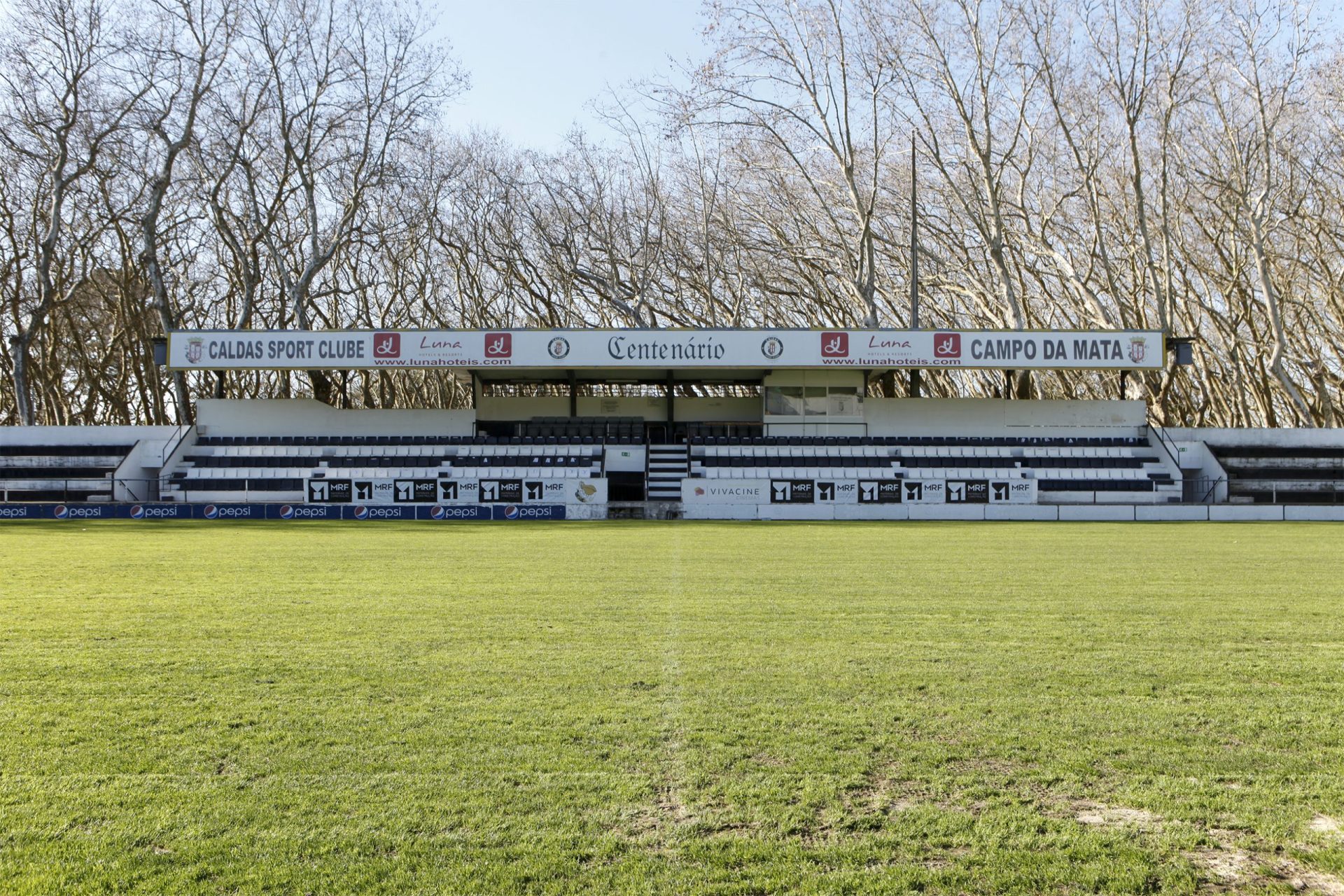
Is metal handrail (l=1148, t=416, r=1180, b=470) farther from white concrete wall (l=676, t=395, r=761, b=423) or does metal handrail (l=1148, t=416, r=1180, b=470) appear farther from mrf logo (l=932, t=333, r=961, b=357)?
white concrete wall (l=676, t=395, r=761, b=423)

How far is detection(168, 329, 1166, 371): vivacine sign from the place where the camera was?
34.2 metres

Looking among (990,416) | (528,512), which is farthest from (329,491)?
(990,416)

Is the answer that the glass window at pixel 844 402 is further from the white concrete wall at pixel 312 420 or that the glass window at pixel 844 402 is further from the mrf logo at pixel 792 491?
the white concrete wall at pixel 312 420

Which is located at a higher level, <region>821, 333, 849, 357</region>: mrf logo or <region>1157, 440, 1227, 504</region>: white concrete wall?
<region>821, 333, 849, 357</region>: mrf logo

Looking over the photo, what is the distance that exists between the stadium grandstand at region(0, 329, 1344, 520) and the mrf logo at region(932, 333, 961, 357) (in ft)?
0.19

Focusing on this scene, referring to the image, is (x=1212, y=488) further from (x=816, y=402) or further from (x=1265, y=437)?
(x=816, y=402)

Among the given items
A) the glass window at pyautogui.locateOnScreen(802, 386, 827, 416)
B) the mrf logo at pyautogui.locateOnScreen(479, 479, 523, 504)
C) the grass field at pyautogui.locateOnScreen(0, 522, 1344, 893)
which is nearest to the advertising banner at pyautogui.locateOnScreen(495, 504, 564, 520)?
the mrf logo at pyautogui.locateOnScreen(479, 479, 523, 504)

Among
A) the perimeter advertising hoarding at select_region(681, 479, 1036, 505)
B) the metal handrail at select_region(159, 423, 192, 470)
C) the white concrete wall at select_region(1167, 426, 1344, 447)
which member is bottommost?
the perimeter advertising hoarding at select_region(681, 479, 1036, 505)

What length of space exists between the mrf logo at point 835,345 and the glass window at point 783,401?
8.98ft

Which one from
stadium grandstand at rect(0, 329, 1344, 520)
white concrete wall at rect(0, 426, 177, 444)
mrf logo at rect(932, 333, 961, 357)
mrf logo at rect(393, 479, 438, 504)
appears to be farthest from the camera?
white concrete wall at rect(0, 426, 177, 444)

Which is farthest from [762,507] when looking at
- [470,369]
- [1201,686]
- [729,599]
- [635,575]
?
[1201,686]

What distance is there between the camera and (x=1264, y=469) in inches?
1395

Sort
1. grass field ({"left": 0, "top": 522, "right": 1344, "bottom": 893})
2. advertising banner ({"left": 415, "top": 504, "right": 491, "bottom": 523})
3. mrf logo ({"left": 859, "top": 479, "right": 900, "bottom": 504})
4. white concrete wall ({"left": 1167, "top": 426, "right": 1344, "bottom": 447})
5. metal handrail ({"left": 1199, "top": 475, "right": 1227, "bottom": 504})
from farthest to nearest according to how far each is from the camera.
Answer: white concrete wall ({"left": 1167, "top": 426, "right": 1344, "bottom": 447})
metal handrail ({"left": 1199, "top": 475, "right": 1227, "bottom": 504})
mrf logo ({"left": 859, "top": 479, "right": 900, "bottom": 504})
advertising banner ({"left": 415, "top": 504, "right": 491, "bottom": 523})
grass field ({"left": 0, "top": 522, "right": 1344, "bottom": 893})

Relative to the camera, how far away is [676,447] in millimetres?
35188
